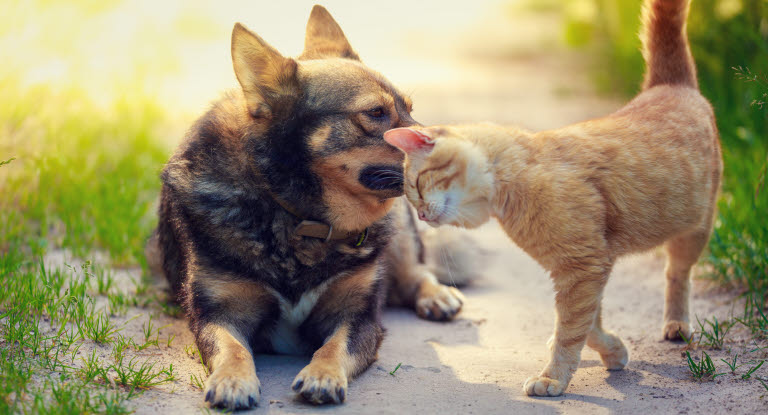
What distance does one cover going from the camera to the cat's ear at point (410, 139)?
10.1 ft

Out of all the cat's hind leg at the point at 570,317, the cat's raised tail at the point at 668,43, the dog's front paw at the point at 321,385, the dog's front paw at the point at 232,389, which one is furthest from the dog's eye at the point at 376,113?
the cat's raised tail at the point at 668,43

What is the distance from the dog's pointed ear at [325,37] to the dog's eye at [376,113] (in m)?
0.80

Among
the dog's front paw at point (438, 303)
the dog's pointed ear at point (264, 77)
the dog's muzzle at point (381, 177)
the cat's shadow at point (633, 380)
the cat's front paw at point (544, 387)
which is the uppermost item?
the dog's pointed ear at point (264, 77)

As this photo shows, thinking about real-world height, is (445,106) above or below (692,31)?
below

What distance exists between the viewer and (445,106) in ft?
30.4

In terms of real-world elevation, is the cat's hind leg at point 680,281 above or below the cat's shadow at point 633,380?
above

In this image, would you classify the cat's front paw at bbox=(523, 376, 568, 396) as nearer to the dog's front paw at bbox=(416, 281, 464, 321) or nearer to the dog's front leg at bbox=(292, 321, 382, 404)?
the dog's front leg at bbox=(292, 321, 382, 404)

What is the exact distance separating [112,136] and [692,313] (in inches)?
212

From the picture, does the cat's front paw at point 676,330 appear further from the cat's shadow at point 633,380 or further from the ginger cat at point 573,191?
the ginger cat at point 573,191

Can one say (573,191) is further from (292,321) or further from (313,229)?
(292,321)

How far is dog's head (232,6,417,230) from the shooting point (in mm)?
3471

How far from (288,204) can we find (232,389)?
98cm

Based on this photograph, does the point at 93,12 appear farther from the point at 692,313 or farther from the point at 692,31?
the point at 692,313

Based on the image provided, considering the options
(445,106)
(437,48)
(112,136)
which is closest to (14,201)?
(112,136)
